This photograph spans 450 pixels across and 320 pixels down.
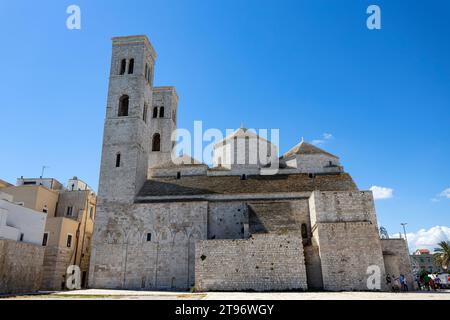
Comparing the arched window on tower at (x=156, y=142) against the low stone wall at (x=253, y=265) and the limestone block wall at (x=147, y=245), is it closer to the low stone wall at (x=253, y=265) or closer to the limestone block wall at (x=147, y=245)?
the limestone block wall at (x=147, y=245)

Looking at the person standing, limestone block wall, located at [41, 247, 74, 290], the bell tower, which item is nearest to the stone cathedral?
the bell tower

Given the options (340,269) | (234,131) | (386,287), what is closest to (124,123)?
(234,131)

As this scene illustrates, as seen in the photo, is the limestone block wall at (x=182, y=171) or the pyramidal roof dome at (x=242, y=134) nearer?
the limestone block wall at (x=182, y=171)

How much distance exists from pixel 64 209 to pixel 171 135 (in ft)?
37.9

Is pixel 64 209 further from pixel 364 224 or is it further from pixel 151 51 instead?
pixel 364 224

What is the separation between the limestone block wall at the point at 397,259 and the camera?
18.9m

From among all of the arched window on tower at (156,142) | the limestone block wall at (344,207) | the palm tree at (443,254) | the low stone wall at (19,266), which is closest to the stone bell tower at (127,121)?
the arched window on tower at (156,142)

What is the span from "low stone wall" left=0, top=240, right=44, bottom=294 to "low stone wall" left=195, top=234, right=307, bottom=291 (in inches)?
373

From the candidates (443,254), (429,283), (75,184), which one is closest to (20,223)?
(75,184)

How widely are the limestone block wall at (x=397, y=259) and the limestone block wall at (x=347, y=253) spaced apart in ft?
7.10

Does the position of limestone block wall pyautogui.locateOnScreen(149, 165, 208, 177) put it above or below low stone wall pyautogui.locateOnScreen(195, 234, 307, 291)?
above

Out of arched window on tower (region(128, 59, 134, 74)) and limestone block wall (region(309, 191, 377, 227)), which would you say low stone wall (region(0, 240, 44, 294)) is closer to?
arched window on tower (region(128, 59, 134, 74))

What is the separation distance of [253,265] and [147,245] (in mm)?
7814

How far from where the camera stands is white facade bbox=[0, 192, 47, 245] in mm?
17422
